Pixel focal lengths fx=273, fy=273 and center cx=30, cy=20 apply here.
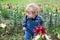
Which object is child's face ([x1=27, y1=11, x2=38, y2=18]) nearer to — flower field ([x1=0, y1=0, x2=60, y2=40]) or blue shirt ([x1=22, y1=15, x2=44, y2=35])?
blue shirt ([x1=22, y1=15, x2=44, y2=35])

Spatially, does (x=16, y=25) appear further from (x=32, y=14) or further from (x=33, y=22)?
(x=32, y=14)

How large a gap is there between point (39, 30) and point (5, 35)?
257 centimetres

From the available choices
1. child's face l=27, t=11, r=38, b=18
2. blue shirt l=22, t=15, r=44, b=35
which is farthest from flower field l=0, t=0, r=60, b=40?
child's face l=27, t=11, r=38, b=18

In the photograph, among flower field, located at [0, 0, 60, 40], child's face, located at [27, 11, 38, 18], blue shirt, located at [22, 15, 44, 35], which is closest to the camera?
child's face, located at [27, 11, 38, 18]

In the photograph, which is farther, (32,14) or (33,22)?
(33,22)

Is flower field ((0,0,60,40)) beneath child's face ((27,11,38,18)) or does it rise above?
beneath

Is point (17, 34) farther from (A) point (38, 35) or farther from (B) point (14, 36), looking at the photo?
(A) point (38, 35)

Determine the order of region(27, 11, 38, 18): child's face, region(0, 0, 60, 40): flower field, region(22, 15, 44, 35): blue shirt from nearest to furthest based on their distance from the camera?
region(27, 11, 38, 18): child's face
region(22, 15, 44, 35): blue shirt
region(0, 0, 60, 40): flower field

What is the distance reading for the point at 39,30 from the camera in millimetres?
3178

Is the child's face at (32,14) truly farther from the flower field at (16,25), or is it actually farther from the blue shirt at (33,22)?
the flower field at (16,25)

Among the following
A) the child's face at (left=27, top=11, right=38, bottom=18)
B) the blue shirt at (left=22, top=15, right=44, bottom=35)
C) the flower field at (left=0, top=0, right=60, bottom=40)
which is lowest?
the flower field at (left=0, top=0, right=60, bottom=40)

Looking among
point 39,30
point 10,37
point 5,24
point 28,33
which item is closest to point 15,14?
point 5,24

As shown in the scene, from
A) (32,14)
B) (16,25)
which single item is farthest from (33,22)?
(16,25)

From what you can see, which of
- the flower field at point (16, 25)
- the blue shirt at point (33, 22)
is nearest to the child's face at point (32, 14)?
the blue shirt at point (33, 22)
